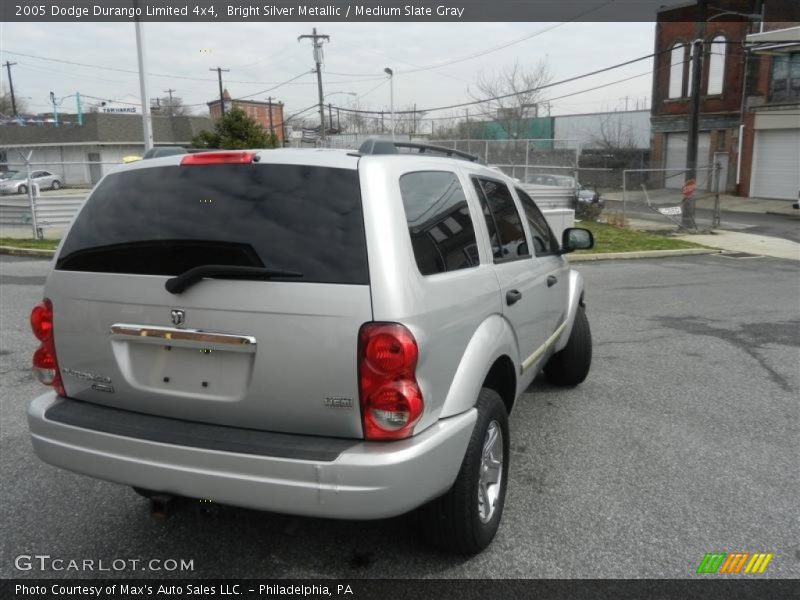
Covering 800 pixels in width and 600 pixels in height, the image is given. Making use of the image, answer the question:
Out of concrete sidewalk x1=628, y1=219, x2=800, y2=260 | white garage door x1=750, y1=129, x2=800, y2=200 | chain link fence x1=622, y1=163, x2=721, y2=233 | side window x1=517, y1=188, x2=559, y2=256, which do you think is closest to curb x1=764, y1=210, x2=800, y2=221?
chain link fence x1=622, y1=163, x2=721, y2=233

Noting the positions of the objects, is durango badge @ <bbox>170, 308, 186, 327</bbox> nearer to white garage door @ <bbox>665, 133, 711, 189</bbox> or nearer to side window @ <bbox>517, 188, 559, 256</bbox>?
side window @ <bbox>517, 188, 559, 256</bbox>

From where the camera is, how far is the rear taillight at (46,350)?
2.96 metres

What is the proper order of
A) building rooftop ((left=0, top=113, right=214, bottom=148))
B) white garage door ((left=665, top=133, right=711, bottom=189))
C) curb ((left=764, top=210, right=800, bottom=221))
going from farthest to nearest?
building rooftop ((left=0, top=113, right=214, bottom=148)) → white garage door ((left=665, top=133, right=711, bottom=189)) → curb ((left=764, top=210, right=800, bottom=221))

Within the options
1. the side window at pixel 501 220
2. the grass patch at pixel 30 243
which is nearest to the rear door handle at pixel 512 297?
the side window at pixel 501 220

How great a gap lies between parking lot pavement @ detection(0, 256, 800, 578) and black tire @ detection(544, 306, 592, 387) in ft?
0.41

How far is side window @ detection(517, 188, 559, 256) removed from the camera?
4.42m

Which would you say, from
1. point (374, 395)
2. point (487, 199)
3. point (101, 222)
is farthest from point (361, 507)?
point (487, 199)

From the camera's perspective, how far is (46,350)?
3.01m

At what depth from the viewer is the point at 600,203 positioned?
22.8 metres

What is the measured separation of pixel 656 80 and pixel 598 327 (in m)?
36.1

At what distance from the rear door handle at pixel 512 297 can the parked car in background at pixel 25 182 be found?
3787 centimetres

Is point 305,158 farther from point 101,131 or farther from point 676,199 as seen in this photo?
point 101,131

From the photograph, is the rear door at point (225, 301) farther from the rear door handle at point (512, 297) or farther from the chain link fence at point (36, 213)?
the chain link fence at point (36, 213)

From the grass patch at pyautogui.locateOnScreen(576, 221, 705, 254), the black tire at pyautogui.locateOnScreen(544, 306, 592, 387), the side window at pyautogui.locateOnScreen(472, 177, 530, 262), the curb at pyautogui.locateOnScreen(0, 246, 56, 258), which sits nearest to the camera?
the side window at pyautogui.locateOnScreen(472, 177, 530, 262)
